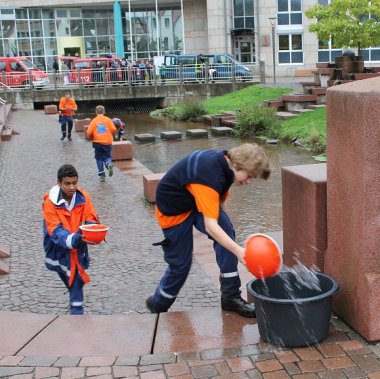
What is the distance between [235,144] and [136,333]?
575 inches

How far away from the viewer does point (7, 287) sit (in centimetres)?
642

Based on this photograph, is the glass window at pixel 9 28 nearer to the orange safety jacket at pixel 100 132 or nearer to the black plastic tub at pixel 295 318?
the orange safety jacket at pixel 100 132

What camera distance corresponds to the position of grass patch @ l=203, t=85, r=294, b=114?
27.6 metres

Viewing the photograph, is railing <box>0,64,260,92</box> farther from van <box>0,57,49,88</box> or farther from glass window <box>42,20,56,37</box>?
glass window <box>42,20,56,37</box>

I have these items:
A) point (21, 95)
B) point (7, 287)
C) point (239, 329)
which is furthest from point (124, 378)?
point (21, 95)

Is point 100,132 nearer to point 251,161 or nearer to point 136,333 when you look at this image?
point 136,333

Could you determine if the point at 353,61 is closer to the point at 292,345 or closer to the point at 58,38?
the point at 292,345

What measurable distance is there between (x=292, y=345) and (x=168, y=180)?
1437 mm

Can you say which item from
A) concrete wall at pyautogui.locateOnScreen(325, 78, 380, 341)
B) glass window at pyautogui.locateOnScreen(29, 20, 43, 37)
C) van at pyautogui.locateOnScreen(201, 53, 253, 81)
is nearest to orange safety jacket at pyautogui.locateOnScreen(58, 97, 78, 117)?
van at pyautogui.locateOnScreen(201, 53, 253, 81)

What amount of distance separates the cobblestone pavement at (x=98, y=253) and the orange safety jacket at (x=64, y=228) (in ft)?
2.52

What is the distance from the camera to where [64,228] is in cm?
507

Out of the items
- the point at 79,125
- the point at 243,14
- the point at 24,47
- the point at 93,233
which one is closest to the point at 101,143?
the point at 93,233

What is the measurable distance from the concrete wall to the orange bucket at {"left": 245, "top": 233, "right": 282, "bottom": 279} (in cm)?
70

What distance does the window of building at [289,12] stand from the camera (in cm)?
4691
